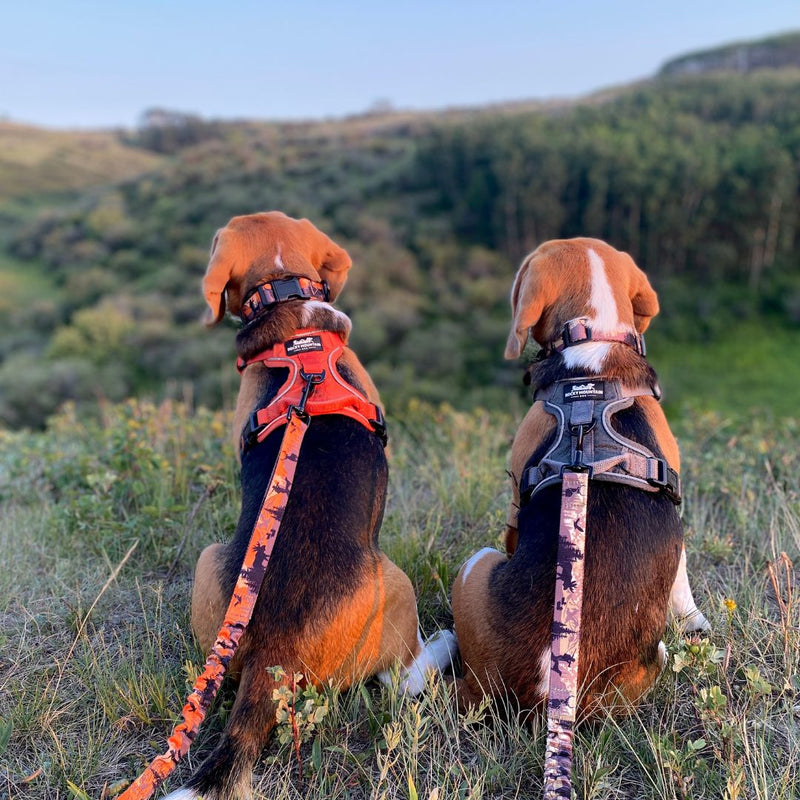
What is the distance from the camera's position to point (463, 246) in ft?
169

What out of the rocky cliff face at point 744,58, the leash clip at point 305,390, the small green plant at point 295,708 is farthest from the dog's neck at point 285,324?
the rocky cliff face at point 744,58

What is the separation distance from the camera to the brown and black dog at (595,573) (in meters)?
2.39

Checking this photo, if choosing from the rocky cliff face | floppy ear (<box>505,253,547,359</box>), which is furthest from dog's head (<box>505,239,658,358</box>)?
the rocky cliff face

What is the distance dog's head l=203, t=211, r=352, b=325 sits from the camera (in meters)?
3.55

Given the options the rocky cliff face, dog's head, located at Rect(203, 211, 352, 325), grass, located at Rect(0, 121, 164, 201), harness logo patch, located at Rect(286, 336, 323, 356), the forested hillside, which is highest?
the rocky cliff face

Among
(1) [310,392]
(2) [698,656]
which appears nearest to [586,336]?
(1) [310,392]

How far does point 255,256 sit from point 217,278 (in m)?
0.26

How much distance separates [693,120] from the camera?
174ft

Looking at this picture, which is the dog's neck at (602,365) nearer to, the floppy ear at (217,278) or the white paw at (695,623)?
the white paw at (695,623)

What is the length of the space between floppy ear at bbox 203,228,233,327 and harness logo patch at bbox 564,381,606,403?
188 cm

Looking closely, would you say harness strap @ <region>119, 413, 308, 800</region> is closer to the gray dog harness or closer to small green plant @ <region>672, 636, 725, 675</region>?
the gray dog harness

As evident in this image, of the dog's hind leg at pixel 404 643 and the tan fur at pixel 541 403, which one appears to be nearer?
the tan fur at pixel 541 403

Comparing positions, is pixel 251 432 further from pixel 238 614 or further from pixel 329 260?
pixel 329 260

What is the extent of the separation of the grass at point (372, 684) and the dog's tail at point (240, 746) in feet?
0.38
